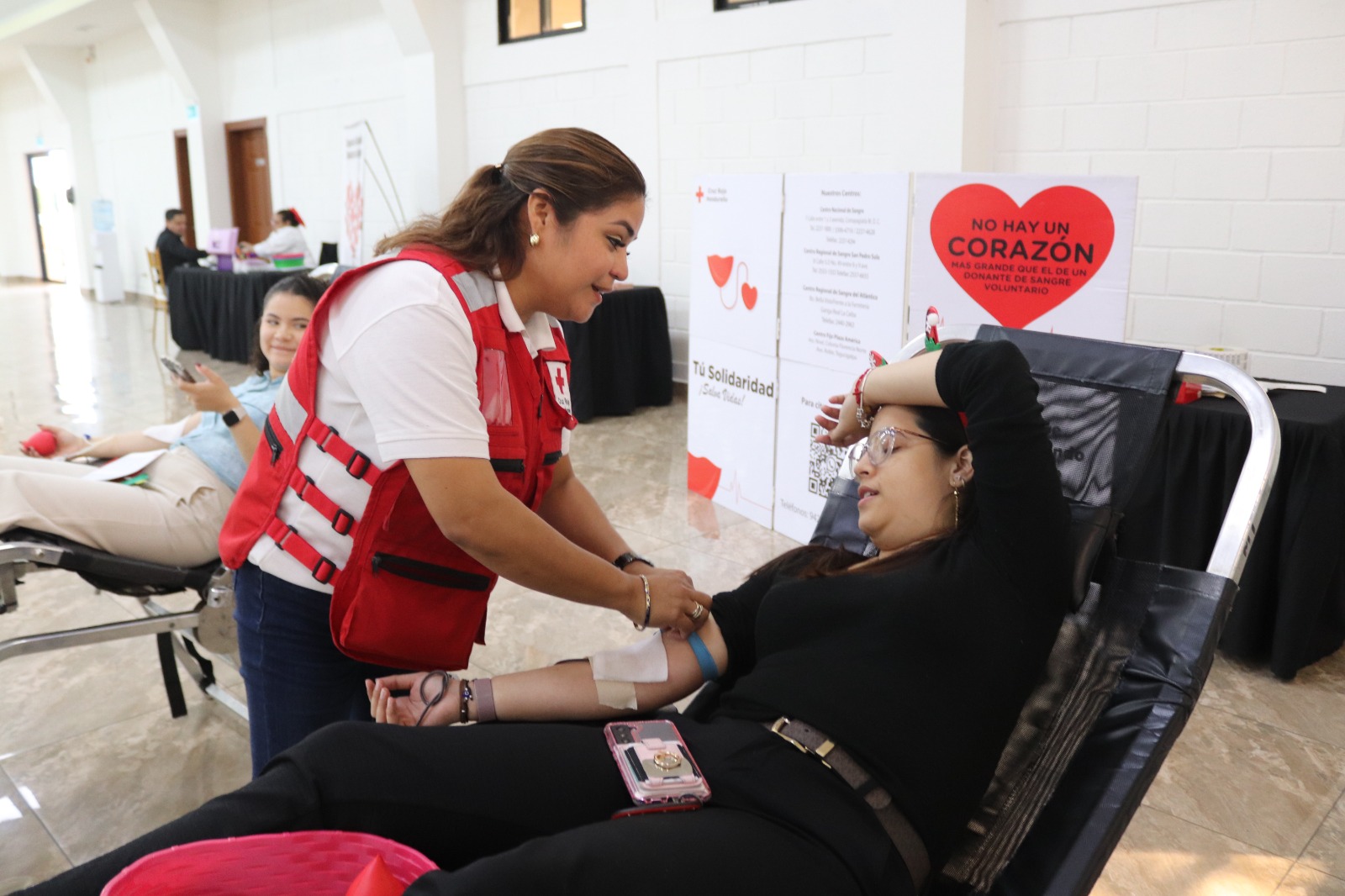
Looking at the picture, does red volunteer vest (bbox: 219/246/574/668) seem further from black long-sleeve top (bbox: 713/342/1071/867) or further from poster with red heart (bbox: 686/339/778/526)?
poster with red heart (bbox: 686/339/778/526)

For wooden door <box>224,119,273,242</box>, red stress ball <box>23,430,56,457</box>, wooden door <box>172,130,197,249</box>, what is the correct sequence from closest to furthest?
red stress ball <box>23,430,56,457</box>, wooden door <box>224,119,273,242</box>, wooden door <box>172,130,197,249</box>

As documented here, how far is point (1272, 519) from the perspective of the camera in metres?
2.57

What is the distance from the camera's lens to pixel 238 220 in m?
10.9

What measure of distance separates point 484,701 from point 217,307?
7613mm

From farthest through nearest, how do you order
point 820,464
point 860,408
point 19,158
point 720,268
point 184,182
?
point 19,158
point 184,182
point 720,268
point 820,464
point 860,408

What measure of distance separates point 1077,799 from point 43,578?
329 cm

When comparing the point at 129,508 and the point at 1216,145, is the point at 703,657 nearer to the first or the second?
the point at 129,508

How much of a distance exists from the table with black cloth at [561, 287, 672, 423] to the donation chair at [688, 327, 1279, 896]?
4.00 m

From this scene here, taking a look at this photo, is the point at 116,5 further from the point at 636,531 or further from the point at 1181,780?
the point at 1181,780

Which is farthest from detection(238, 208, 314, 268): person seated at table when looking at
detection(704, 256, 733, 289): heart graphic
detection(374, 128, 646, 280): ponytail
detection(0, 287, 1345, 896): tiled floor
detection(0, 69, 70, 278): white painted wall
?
detection(0, 69, 70, 278): white painted wall

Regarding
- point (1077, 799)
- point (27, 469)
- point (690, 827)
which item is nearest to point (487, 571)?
point (690, 827)

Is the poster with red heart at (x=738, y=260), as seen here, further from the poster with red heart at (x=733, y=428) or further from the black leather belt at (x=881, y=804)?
the black leather belt at (x=881, y=804)

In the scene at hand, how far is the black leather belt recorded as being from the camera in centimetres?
109

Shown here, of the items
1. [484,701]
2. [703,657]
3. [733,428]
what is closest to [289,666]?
[484,701]
